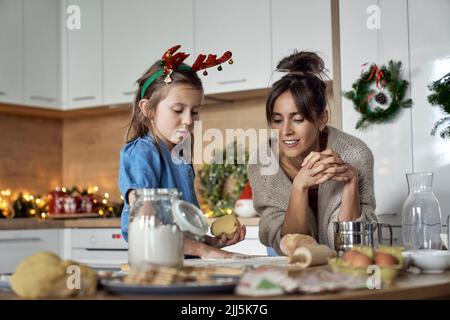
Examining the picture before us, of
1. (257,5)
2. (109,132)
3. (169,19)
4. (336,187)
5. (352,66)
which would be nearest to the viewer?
(336,187)

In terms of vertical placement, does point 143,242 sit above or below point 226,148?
below

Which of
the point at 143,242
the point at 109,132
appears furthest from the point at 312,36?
the point at 143,242

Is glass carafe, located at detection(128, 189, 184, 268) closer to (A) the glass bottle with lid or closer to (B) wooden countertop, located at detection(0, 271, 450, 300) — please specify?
(A) the glass bottle with lid

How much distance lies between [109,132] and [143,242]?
3316 millimetres

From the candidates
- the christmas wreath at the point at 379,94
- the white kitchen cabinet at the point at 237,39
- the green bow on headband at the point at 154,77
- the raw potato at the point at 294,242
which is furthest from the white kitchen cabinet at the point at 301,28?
the raw potato at the point at 294,242

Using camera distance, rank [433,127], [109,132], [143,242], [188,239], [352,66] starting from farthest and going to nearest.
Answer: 1. [109,132]
2. [352,66]
3. [433,127]
4. [188,239]
5. [143,242]

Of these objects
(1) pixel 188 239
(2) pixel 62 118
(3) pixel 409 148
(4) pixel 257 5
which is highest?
(4) pixel 257 5

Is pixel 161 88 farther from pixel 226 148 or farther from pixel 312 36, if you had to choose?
pixel 226 148

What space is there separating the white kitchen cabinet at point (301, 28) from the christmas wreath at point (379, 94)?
18 cm

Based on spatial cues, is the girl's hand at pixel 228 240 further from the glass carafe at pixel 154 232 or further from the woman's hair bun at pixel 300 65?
the woman's hair bun at pixel 300 65

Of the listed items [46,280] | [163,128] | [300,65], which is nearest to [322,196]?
[300,65]

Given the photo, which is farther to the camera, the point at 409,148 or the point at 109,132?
the point at 109,132

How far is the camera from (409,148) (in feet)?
10.2

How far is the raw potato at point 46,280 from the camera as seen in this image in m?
1.03
